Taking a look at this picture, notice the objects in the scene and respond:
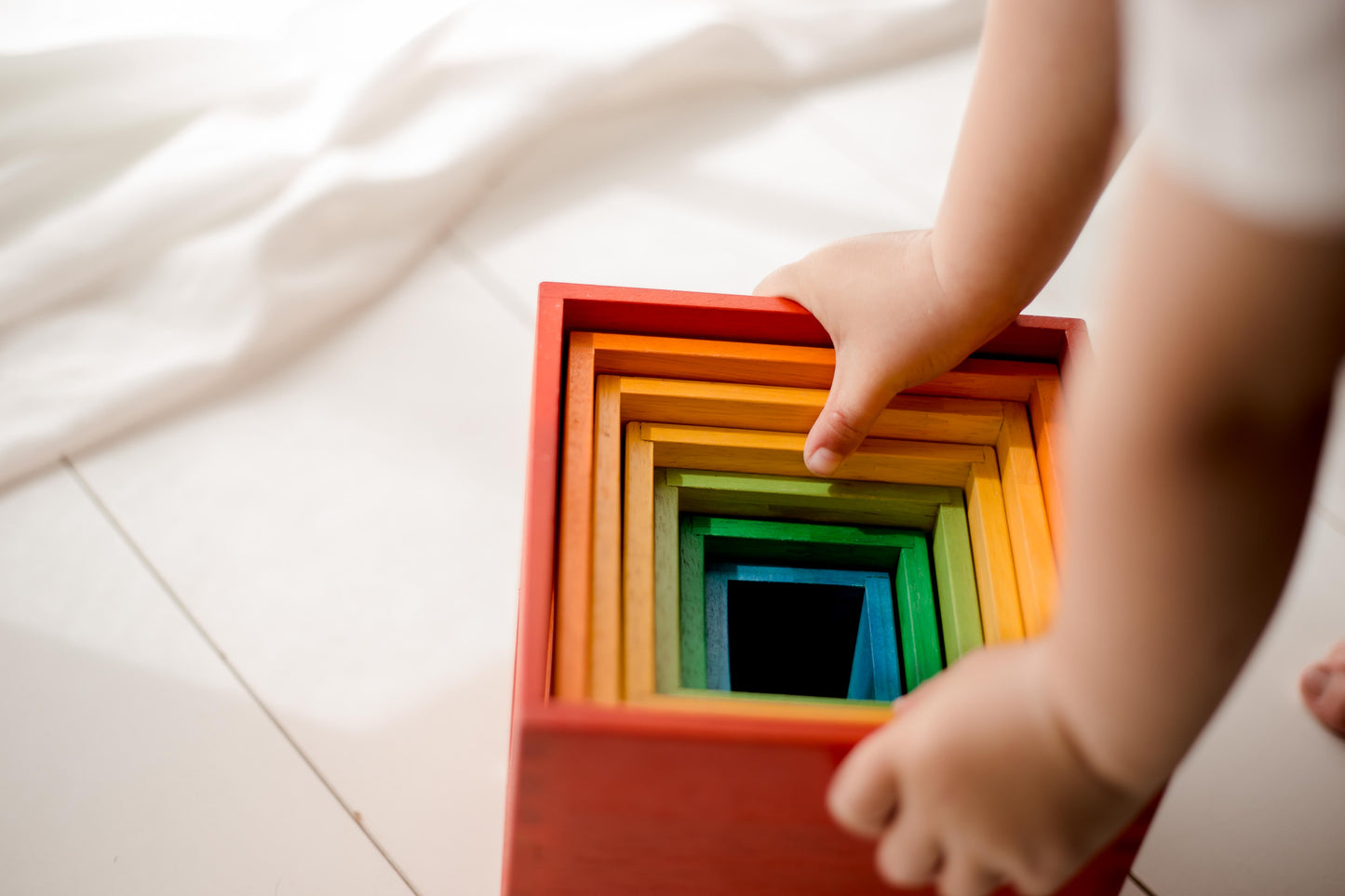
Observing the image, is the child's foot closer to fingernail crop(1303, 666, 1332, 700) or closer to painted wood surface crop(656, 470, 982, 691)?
fingernail crop(1303, 666, 1332, 700)

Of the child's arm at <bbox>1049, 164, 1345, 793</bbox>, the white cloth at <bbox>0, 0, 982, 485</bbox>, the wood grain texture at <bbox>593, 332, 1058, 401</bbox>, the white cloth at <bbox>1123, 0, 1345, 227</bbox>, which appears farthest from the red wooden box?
the white cloth at <bbox>0, 0, 982, 485</bbox>

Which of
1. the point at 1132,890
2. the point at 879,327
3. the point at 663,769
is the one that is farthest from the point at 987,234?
the point at 1132,890

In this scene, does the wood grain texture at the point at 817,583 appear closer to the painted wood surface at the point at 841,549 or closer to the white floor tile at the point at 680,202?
the painted wood surface at the point at 841,549

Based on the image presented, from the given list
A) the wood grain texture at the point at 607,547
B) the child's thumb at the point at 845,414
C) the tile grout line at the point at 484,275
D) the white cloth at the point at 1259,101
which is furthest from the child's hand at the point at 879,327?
the tile grout line at the point at 484,275

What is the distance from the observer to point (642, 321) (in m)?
0.60

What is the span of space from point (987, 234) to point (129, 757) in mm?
585

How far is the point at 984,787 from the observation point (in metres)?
0.39

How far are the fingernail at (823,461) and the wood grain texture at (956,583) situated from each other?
0.24 ft

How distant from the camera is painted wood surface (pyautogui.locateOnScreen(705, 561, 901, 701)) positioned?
0.59 metres

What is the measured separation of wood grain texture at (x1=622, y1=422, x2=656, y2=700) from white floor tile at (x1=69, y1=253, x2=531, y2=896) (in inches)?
8.7

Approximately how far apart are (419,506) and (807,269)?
35 centimetres

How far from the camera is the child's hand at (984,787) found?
388 mm

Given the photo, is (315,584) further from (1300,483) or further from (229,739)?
(1300,483)

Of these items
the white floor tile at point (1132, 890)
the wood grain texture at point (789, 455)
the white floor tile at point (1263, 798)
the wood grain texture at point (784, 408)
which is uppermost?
the wood grain texture at point (784, 408)
